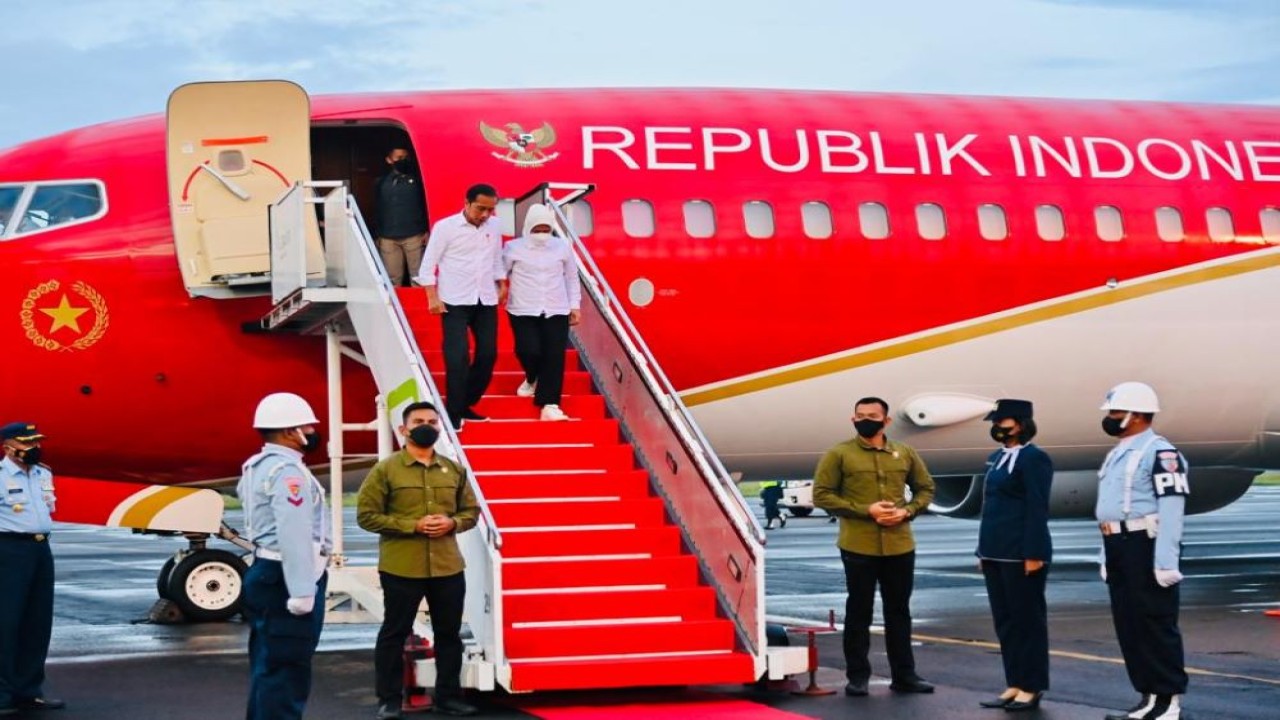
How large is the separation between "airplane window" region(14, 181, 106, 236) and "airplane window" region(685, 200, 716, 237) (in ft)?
16.8

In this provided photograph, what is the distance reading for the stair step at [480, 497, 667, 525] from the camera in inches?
465

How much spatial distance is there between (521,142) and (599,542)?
519 centimetres

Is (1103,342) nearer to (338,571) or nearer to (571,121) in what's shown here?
(571,121)

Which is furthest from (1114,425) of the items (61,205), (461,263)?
(61,205)

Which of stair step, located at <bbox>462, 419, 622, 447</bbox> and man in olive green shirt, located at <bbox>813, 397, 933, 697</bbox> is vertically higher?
stair step, located at <bbox>462, 419, 622, 447</bbox>

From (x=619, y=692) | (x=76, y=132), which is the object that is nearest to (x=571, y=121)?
(x=76, y=132)

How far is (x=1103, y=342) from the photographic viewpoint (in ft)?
54.5

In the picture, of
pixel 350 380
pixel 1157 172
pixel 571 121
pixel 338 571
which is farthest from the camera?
pixel 1157 172

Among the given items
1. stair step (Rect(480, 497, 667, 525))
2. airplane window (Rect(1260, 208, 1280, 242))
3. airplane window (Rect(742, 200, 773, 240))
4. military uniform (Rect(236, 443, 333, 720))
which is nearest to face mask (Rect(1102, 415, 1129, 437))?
stair step (Rect(480, 497, 667, 525))

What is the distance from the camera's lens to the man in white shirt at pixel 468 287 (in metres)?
12.8

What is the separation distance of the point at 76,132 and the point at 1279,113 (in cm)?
1229

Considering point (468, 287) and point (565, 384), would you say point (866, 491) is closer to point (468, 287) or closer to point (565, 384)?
point (565, 384)

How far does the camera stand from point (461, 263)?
42.4 ft

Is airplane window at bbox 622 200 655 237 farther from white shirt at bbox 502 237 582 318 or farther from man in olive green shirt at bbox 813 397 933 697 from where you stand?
man in olive green shirt at bbox 813 397 933 697
